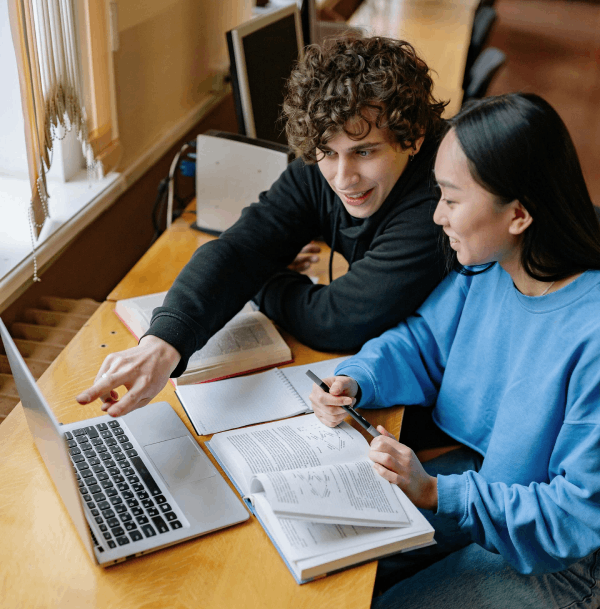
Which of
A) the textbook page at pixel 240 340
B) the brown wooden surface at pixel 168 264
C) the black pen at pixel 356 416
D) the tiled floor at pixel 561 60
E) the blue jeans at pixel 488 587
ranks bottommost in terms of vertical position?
the tiled floor at pixel 561 60

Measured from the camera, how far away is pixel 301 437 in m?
1.07

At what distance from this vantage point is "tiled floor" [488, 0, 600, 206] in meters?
5.45

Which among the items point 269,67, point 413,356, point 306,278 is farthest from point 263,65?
point 413,356

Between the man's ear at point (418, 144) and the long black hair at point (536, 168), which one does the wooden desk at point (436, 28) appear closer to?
the man's ear at point (418, 144)

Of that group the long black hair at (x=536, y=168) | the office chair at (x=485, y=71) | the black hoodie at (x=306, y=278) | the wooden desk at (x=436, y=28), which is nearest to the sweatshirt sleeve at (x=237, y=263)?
the black hoodie at (x=306, y=278)

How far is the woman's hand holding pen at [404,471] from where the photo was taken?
962 millimetres

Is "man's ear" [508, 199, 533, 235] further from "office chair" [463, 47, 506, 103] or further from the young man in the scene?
"office chair" [463, 47, 506, 103]

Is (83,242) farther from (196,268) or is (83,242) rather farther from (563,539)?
(563,539)

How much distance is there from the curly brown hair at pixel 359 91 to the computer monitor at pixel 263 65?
0.37 metres

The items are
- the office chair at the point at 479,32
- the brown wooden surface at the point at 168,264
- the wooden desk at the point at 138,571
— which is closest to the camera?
the wooden desk at the point at 138,571

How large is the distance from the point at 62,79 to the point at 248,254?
0.59 meters

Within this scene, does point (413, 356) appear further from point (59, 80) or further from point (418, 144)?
point (59, 80)

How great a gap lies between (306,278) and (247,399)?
0.39m

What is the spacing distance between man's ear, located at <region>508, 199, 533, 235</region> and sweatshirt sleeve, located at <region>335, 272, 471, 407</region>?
0.23 m
